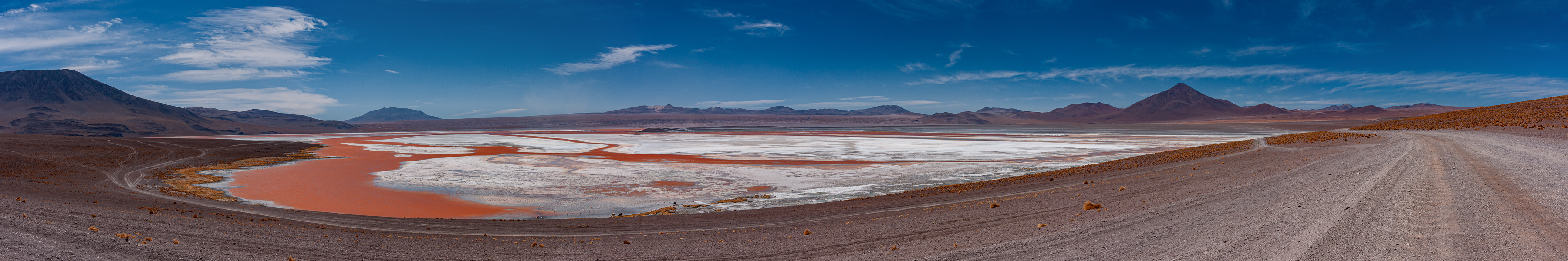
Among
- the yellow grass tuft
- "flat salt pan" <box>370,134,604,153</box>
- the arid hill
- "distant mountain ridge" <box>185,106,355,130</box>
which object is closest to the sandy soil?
the arid hill

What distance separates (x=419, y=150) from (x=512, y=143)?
868cm

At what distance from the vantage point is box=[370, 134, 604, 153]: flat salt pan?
1489 inches

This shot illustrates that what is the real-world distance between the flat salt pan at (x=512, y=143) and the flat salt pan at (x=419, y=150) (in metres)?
2.67

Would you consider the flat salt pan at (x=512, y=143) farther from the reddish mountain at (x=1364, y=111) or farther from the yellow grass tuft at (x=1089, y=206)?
the reddish mountain at (x=1364, y=111)

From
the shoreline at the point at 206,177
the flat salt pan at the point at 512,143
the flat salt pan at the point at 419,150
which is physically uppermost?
the flat salt pan at the point at 512,143

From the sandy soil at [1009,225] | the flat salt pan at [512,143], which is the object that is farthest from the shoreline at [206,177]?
the flat salt pan at [512,143]

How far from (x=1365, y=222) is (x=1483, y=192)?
8.96 feet

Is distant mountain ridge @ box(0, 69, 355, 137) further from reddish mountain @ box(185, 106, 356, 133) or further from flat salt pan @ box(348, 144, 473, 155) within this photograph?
flat salt pan @ box(348, 144, 473, 155)

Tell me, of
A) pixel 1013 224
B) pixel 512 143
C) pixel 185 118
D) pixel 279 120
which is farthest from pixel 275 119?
pixel 1013 224

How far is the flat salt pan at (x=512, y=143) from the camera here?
3781cm

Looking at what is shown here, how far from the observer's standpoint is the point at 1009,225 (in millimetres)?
7250

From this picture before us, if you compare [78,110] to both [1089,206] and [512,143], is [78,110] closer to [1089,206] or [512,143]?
[512,143]

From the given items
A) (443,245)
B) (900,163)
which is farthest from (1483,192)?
(900,163)

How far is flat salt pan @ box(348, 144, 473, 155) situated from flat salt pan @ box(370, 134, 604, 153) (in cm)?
267
